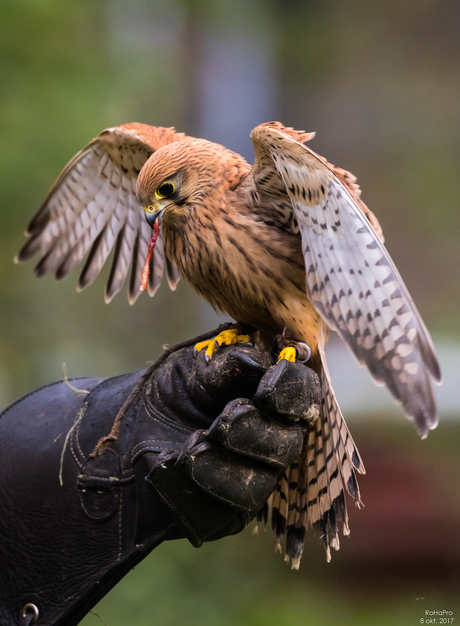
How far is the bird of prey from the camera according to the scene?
1111mm

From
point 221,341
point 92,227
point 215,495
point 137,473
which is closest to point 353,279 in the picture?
point 221,341

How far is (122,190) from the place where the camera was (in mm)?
2156

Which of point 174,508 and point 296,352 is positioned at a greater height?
point 296,352

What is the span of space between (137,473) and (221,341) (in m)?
0.42

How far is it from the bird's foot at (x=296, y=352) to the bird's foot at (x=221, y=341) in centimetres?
16

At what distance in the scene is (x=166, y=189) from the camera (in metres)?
1.52

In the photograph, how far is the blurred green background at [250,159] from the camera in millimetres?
2838

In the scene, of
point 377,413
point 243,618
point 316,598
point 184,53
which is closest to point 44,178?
point 184,53

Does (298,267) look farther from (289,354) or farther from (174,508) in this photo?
(174,508)

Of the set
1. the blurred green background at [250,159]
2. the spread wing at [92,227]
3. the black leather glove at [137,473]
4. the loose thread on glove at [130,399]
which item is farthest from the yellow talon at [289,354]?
the blurred green background at [250,159]

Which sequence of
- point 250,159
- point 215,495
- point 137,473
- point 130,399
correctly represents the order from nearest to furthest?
point 215,495 → point 137,473 → point 130,399 → point 250,159

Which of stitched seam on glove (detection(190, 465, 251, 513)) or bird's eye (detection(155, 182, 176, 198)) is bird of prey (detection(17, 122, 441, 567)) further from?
stitched seam on glove (detection(190, 465, 251, 513))

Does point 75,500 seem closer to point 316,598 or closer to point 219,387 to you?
point 219,387

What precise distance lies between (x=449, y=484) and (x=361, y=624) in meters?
1.02
